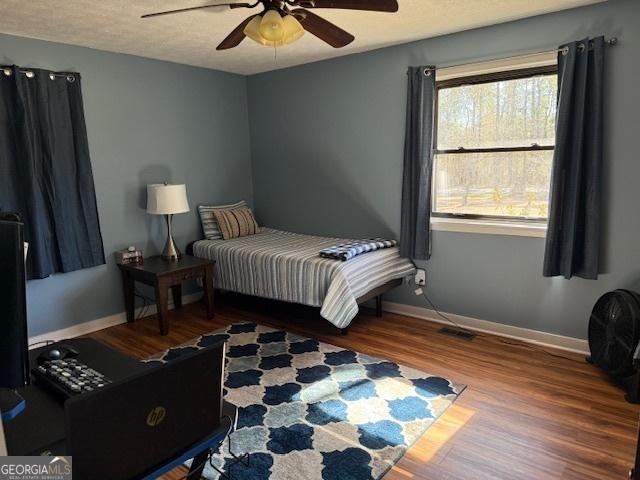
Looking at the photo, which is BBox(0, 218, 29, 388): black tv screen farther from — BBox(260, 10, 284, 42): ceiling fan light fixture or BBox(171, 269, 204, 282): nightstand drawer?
BBox(171, 269, 204, 282): nightstand drawer

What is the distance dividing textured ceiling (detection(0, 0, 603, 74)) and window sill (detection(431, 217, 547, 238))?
1.46 meters

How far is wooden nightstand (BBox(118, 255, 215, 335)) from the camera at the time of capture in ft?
11.5

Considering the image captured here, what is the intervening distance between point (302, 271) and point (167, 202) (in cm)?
135

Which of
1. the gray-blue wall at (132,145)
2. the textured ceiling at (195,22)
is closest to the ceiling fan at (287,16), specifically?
the textured ceiling at (195,22)

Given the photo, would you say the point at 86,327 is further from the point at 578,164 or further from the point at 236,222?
the point at 578,164

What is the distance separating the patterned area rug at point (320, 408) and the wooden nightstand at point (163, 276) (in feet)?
1.52

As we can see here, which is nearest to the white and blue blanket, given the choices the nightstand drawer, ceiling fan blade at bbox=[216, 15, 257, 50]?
the nightstand drawer

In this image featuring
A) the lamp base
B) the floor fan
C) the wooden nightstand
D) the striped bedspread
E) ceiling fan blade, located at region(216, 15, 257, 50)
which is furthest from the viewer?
the lamp base

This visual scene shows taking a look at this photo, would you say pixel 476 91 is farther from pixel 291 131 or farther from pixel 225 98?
pixel 225 98

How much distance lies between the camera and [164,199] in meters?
3.76

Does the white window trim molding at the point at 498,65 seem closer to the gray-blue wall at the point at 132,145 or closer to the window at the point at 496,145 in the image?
the window at the point at 496,145

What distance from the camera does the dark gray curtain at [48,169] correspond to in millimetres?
3135

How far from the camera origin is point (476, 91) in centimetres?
341

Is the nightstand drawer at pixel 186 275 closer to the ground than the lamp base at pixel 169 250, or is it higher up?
closer to the ground
